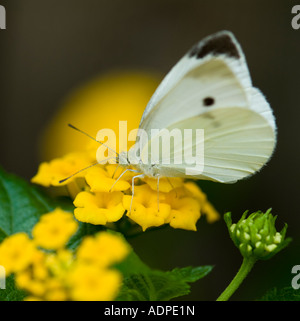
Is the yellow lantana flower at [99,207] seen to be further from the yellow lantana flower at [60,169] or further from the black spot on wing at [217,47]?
the black spot on wing at [217,47]

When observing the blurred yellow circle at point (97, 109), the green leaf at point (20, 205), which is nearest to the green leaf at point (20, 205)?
the green leaf at point (20, 205)

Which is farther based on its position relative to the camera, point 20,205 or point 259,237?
point 20,205

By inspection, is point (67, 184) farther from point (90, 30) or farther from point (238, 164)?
point (90, 30)

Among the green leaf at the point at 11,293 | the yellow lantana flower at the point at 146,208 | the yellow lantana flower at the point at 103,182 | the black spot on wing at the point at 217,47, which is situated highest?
the black spot on wing at the point at 217,47

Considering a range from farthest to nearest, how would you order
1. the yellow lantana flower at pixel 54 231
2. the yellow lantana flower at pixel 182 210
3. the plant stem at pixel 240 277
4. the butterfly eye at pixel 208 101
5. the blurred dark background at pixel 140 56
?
the blurred dark background at pixel 140 56
the butterfly eye at pixel 208 101
the yellow lantana flower at pixel 182 210
the plant stem at pixel 240 277
the yellow lantana flower at pixel 54 231

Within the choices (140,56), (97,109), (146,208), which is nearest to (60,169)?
(146,208)

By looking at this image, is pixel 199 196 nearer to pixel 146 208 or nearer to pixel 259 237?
pixel 146 208
